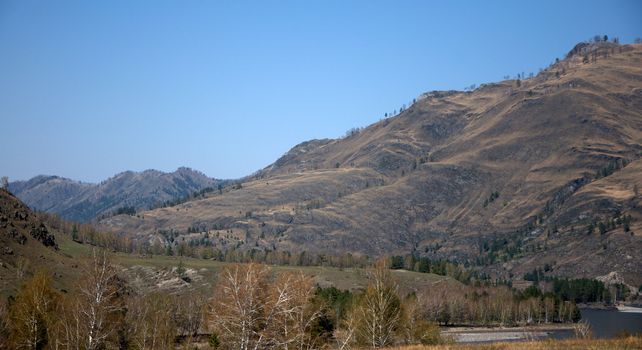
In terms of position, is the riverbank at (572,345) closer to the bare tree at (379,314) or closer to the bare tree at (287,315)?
the bare tree at (287,315)

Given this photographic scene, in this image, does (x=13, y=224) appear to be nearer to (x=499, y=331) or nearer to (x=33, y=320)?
(x=33, y=320)

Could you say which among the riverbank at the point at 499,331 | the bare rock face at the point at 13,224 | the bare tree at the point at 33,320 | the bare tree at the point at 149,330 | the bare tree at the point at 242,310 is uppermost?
the bare rock face at the point at 13,224

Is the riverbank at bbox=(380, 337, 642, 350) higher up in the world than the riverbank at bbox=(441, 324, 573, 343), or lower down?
higher up

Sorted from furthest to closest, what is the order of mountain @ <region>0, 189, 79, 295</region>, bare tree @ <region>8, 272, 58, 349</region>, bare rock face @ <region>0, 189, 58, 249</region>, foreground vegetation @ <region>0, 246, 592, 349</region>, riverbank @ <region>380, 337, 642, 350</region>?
bare rock face @ <region>0, 189, 58, 249</region>
mountain @ <region>0, 189, 79, 295</region>
bare tree @ <region>8, 272, 58, 349</region>
riverbank @ <region>380, 337, 642, 350</region>
foreground vegetation @ <region>0, 246, 592, 349</region>

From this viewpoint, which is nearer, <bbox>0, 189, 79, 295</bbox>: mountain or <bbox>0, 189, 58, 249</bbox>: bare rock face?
<bbox>0, 189, 79, 295</bbox>: mountain

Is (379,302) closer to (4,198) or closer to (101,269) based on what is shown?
(101,269)

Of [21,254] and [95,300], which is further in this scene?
[21,254]

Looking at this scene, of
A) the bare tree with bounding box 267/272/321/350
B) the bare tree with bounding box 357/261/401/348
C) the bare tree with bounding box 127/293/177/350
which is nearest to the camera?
the bare tree with bounding box 267/272/321/350

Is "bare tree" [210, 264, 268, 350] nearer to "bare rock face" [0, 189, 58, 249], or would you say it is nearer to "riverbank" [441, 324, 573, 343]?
"riverbank" [441, 324, 573, 343]

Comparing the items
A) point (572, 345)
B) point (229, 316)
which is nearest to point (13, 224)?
point (229, 316)

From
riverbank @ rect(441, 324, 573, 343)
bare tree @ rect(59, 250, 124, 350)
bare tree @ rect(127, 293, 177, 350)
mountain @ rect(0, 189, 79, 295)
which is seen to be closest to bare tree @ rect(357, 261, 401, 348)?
bare tree @ rect(127, 293, 177, 350)

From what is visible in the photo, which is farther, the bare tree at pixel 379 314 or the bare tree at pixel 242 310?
the bare tree at pixel 379 314

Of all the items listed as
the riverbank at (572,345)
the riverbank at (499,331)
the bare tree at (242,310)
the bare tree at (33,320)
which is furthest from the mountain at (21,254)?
the riverbank at (572,345)

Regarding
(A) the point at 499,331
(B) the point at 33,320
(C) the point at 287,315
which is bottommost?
(A) the point at 499,331
